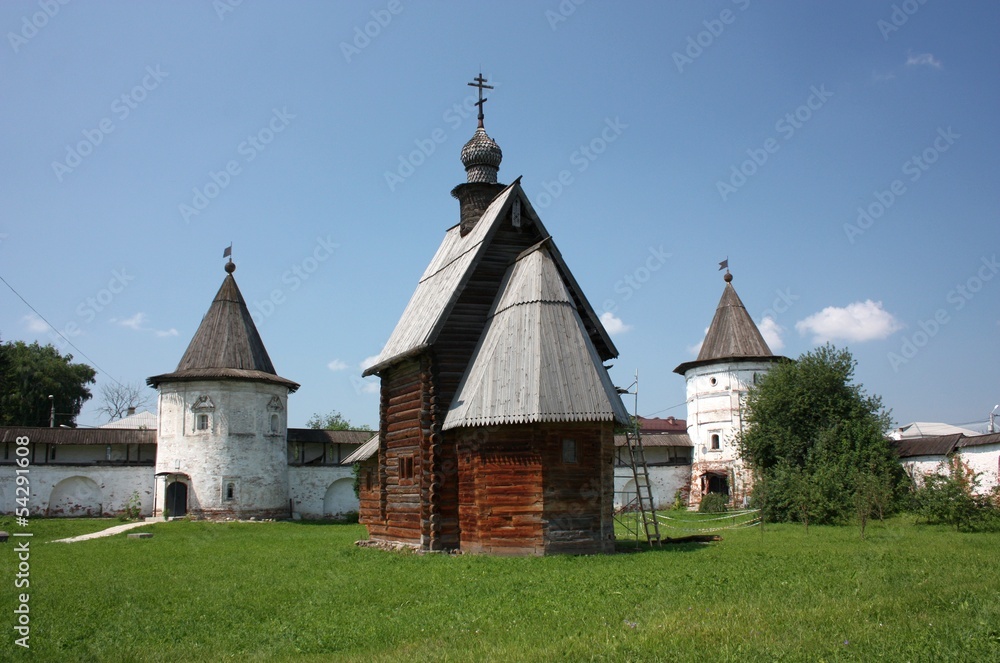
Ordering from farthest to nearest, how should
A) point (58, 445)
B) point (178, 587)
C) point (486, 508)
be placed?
point (58, 445), point (486, 508), point (178, 587)

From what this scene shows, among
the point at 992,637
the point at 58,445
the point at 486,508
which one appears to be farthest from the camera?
the point at 58,445

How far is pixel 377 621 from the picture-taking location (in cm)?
937

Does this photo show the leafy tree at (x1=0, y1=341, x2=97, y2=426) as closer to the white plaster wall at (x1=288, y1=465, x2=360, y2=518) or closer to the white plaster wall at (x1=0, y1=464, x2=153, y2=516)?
the white plaster wall at (x1=0, y1=464, x2=153, y2=516)

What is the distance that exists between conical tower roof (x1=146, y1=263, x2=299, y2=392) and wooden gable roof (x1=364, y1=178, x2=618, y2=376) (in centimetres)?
1510

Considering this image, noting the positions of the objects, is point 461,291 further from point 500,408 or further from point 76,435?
point 76,435

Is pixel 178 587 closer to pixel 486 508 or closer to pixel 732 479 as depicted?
pixel 486 508

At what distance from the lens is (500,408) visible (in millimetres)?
15594

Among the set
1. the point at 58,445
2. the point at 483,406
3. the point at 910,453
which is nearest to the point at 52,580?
the point at 483,406

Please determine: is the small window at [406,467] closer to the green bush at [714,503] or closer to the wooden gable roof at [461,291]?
the wooden gable roof at [461,291]

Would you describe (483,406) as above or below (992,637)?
above

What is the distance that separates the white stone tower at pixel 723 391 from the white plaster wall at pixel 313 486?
16767 mm

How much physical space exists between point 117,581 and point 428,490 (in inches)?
249

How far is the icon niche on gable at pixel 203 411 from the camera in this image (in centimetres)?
3328

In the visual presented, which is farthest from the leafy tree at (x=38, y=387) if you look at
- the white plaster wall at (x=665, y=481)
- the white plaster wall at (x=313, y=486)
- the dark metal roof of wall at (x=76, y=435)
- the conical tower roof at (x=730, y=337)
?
the conical tower roof at (x=730, y=337)
